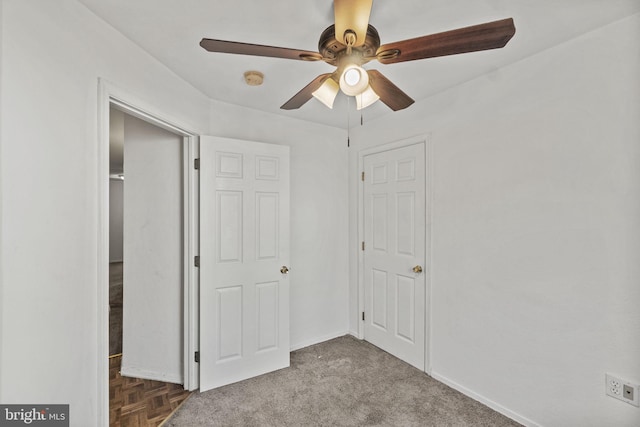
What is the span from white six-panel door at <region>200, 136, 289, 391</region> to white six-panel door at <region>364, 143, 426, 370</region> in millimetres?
924

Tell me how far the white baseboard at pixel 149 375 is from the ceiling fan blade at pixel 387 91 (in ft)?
8.47

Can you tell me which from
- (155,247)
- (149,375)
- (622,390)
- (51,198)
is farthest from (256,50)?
(149,375)

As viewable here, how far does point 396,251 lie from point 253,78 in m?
1.91

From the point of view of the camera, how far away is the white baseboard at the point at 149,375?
2342 millimetres

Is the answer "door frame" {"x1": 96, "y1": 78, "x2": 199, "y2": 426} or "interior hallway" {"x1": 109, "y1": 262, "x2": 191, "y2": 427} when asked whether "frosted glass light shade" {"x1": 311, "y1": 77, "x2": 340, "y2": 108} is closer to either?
"door frame" {"x1": 96, "y1": 78, "x2": 199, "y2": 426}

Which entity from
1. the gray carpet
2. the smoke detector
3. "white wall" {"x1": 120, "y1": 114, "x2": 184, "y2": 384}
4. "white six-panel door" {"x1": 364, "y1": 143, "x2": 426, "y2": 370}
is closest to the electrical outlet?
the gray carpet

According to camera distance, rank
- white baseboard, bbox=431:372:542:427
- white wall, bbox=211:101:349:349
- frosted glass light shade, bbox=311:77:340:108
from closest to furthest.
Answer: frosted glass light shade, bbox=311:77:340:108 < white baseboard, bbox=431:372:542:427 < white wall, bbox=211:101:349:349

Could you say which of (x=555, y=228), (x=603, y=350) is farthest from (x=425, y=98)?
(x=603, y=350)

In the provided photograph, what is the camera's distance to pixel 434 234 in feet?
7.81

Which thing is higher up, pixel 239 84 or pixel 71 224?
pixel 239 84

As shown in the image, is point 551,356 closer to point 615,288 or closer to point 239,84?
point 615,288

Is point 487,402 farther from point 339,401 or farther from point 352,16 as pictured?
point 352,16

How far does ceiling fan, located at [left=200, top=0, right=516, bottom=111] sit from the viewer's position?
99 centimetres

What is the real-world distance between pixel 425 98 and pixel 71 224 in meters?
2.51
